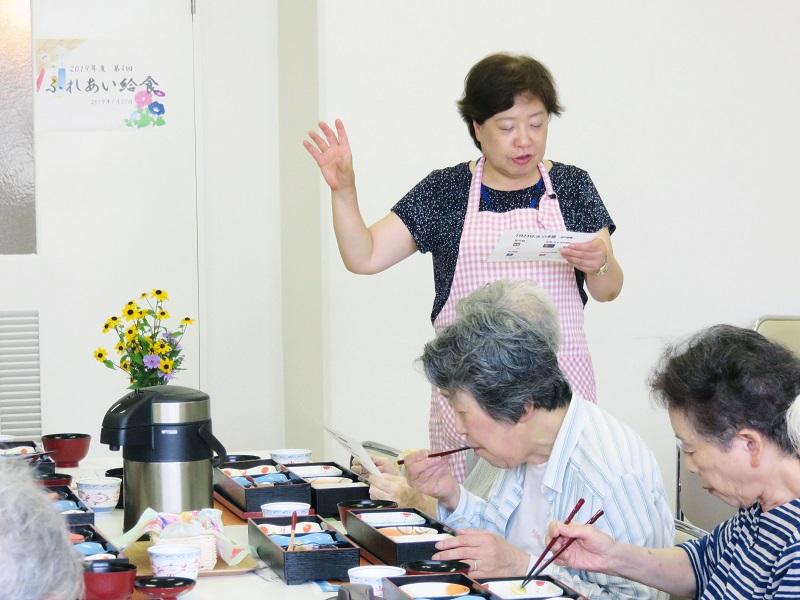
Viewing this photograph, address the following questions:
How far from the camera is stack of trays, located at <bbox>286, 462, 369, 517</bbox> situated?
2289mm

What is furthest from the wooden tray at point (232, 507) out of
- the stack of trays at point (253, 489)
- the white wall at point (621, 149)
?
the white wall at point (621, 149)

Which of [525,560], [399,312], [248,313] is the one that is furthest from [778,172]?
[525,560]

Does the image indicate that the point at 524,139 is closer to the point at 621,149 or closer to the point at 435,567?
the point at 435,567

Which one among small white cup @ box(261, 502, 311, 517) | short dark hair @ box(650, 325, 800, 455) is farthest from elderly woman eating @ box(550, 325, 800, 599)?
small white cup @ box(261, 502, 311, 517)

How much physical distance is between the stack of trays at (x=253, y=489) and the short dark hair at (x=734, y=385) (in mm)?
885

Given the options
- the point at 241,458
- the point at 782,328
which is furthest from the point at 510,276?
the point at 782,328

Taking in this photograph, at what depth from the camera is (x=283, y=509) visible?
2143mm

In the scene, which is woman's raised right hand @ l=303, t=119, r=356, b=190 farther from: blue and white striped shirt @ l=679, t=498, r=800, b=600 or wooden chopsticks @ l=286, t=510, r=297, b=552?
blue and white striped shirt @ l=679, t=498, r=800, b=600

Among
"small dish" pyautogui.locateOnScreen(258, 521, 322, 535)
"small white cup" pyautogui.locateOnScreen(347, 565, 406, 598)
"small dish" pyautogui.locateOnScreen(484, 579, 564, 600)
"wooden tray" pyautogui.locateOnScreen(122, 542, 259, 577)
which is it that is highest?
"small dish" pyautogui.locateOnScreen(258, 521, 322, 535)

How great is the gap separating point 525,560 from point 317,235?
96.4 inches

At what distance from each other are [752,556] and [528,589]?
1.18ft

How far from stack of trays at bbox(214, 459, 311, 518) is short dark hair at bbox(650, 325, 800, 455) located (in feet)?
2.90

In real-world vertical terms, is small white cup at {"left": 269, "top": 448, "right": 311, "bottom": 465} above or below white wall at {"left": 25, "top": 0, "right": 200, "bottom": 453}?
below

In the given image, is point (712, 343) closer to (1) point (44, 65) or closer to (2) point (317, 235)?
(2) point (317, 235)
